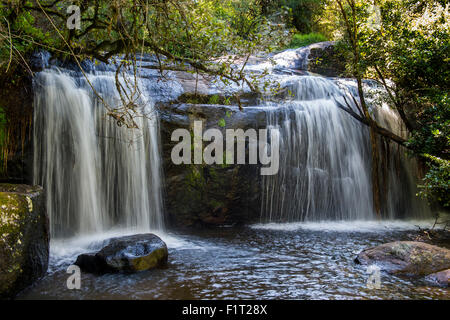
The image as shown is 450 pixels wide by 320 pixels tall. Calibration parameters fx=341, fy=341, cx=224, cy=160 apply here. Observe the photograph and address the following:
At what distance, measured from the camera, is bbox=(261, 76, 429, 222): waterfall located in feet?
28.9

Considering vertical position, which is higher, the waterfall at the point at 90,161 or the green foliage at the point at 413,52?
the green foliage at the point at 413,52

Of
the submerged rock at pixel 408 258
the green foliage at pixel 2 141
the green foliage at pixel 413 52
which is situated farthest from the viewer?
the green foliage at pixel 413 52

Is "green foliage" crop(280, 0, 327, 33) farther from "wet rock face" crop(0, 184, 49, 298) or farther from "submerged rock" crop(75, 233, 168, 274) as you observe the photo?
"wet rock face" crop(0, 184, 49, 298)

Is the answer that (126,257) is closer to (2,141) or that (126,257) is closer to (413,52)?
(2,141)

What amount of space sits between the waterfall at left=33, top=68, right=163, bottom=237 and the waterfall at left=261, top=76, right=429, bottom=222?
2.98 metres

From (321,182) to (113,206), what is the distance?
5253 millimetres

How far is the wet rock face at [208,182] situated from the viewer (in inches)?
315

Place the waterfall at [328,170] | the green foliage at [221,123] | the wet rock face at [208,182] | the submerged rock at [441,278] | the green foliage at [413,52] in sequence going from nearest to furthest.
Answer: the submerged rock at [441,278], the green foliage at [413,52], the wet rock face at [208,182], the green foliage at [221,123], the waterfall at [328,170]

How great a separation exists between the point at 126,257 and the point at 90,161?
320 centimetres

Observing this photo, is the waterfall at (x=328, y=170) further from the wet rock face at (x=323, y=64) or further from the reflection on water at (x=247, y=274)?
the wet rock face at (x=323, y=64)

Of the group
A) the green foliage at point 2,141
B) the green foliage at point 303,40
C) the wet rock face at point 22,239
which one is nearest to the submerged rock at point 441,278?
the wet rock face at point 22,239

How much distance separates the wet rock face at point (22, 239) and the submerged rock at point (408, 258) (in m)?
4.48

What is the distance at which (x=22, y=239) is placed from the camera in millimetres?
4020

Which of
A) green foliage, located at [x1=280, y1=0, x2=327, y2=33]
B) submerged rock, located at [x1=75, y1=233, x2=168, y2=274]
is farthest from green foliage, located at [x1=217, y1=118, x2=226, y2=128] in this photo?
green foliage, located at [x1=280, y1=0, x2=327, y2=33]
